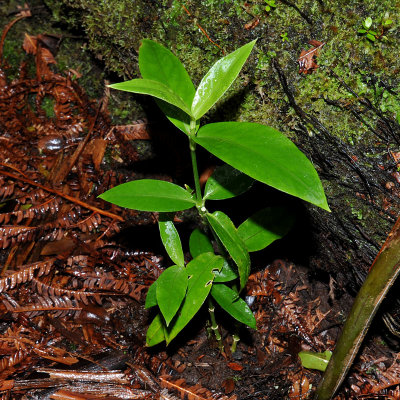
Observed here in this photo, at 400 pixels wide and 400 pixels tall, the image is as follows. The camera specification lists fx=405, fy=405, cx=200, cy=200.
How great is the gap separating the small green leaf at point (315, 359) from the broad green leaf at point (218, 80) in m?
1.57

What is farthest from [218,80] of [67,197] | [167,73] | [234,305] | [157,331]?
[67,197]

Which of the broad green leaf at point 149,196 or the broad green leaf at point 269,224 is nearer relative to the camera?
the broad green leaf at point 149,196

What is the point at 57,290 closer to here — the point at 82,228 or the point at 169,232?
the point at 82,228

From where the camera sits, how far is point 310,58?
199 cm

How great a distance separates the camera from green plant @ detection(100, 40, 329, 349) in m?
1.36

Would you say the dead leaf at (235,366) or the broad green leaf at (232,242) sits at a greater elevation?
the broad green leaf at (232,242)

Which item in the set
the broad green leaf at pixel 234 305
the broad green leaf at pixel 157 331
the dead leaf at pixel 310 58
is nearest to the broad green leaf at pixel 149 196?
the broad green leaf at pixel 234 305

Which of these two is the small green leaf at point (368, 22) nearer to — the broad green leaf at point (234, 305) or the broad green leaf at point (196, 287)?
the broad green leaf at point (196, 287)

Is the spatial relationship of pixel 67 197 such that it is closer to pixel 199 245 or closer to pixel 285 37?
pixel 199 245

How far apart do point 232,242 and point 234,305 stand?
1.75ft

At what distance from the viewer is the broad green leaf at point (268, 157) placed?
4.30 feet

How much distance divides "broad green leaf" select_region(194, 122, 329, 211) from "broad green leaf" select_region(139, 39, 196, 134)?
0.69 feet

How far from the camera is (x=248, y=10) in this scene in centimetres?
207

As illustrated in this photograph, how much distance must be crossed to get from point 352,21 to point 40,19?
2.53m
